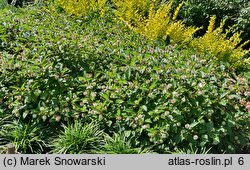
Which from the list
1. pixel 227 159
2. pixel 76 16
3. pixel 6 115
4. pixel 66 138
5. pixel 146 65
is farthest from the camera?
pixel 76 16

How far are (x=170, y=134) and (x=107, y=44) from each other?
149 cm

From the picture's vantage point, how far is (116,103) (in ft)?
10.9

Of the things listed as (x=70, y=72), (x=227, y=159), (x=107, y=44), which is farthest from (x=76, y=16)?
(x=227, y=159)

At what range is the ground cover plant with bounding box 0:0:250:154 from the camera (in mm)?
3139

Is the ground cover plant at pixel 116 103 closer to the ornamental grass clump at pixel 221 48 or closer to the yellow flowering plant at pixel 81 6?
the ornamental grass clump at pixel 221 48

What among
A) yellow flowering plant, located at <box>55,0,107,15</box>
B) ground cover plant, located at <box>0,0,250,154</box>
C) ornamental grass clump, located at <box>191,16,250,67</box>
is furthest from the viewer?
yellow flowering plant, located at <box>55,0,107,15</box>

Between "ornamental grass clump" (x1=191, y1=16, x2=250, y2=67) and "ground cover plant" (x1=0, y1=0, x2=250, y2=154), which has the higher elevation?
"ornamental grass clump" (x1=191, y1=16, x2=250, y2=67)

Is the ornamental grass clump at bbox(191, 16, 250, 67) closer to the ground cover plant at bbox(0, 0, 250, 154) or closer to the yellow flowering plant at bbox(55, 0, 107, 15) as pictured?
the ground cover plant at bbox(0, 0, 250, 154)

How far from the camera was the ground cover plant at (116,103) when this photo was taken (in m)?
3.14

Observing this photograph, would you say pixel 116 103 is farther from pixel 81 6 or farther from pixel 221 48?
pixel 81 6

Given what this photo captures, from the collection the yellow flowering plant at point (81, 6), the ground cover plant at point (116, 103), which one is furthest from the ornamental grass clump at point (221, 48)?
the yellow flowering plant at point (81, 6)

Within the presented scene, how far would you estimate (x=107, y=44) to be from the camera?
4.19m

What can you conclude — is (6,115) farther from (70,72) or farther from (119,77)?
(119,77)

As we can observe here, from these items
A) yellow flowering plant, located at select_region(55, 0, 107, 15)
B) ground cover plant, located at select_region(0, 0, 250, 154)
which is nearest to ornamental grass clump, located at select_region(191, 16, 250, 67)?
ground cover plant, located at select_region(0, 0, 250, 154)
